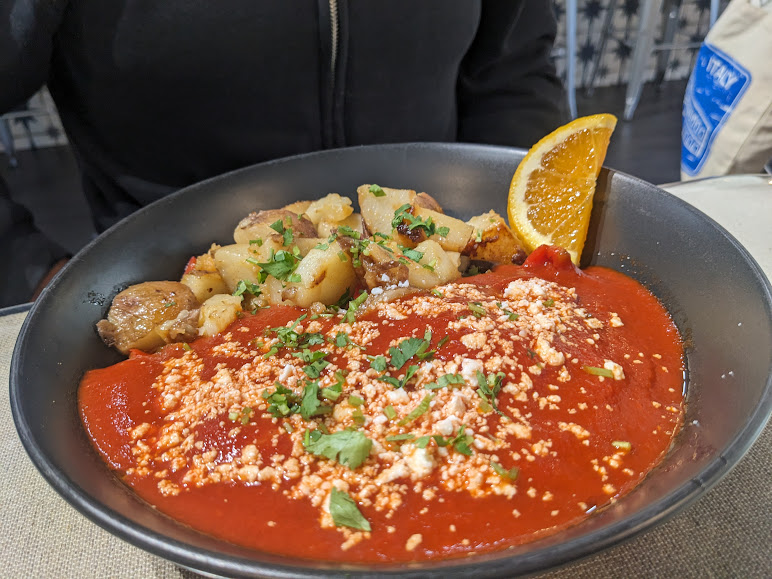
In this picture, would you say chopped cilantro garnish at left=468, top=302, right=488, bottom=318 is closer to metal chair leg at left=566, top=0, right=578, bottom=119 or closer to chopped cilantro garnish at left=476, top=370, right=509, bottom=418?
chopped cilantro garnish at left=476, top=370, right=509, bottom=418

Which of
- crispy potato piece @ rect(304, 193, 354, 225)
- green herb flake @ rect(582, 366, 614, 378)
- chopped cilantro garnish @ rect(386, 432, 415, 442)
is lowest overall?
chopped cilantro garnish @ rect(386, 432, 415, 442)

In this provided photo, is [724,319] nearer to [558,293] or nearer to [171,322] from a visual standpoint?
[558,293]

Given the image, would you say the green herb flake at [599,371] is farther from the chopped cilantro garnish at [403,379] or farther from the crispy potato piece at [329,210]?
the crispy potato piece at [329,210]

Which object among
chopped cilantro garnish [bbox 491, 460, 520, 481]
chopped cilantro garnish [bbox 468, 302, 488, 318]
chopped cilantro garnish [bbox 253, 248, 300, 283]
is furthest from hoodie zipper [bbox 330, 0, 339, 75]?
chopped cilantro garnish [bbox 491, 460, 520, 481]

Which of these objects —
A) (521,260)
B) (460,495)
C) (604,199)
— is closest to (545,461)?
(460,495)

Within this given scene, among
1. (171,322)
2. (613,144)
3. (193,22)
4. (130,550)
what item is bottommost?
(613,144)

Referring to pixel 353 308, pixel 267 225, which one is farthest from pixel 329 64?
pixel 353 308

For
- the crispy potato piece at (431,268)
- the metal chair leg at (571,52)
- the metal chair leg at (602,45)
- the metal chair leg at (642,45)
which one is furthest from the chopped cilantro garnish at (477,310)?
the metal chair leg at (602,45)

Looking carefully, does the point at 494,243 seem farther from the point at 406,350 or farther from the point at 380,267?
the point at 406,350
